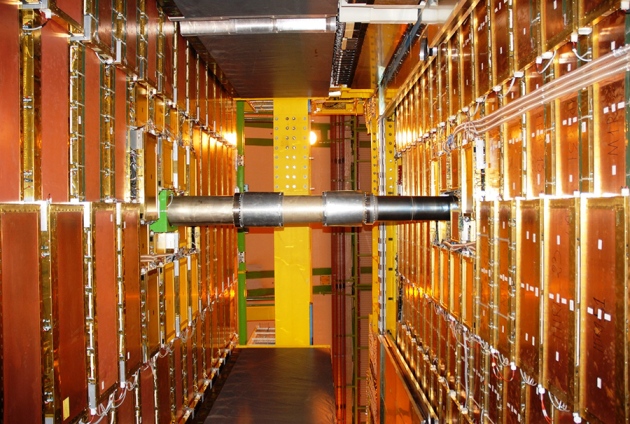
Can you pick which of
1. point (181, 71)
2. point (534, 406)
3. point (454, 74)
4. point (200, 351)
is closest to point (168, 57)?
point (181, 71)

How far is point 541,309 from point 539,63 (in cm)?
165

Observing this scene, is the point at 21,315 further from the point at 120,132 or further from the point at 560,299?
the point at 560,299

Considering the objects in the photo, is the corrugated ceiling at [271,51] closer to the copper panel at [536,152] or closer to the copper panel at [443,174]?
the copper panel at [443,174]

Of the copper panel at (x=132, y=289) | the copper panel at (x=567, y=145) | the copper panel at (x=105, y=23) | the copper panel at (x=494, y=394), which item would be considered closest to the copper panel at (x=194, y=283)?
the copper panel at (x=132, y=289)

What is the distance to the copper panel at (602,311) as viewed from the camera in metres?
2.15

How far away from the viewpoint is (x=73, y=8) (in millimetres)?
2695

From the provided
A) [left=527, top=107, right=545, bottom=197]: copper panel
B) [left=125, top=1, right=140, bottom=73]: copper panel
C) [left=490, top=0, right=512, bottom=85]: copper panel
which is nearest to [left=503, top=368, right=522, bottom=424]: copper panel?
[left=527, top=107, right=545, bottom=197]: copper panel

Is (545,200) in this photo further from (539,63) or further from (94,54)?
(94,54)

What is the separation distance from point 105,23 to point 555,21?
3.05 meters

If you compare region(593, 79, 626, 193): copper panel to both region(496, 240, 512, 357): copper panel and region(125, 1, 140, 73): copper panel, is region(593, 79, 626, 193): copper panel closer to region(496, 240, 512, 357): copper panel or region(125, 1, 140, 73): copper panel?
region(496, 240, 512, 357): copper panel

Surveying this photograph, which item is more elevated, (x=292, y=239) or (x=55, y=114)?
(x=55, y=114)

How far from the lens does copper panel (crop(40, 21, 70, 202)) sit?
2514mm

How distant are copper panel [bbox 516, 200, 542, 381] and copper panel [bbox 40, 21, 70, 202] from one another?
3.11m

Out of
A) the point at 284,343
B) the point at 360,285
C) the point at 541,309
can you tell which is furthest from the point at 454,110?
the point at 360,285
